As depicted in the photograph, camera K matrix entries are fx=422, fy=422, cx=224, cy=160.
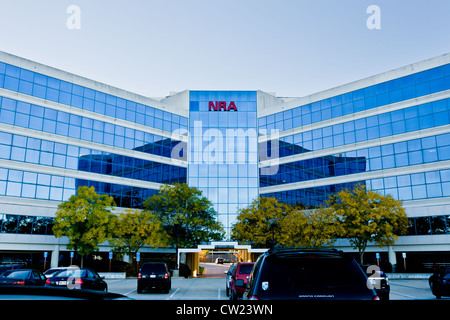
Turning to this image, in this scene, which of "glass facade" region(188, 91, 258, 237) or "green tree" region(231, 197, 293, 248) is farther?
"glass facade" region(188, 91, 258, 237)

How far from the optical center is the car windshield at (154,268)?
1008 inches

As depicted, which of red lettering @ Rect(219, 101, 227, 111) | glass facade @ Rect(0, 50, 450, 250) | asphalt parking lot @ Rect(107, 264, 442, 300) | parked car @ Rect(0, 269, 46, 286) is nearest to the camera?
parked car @ Rect(0, 269, 46, 286)

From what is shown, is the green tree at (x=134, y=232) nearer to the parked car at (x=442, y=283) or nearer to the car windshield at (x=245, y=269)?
the car windshield at (x=245, y=269)

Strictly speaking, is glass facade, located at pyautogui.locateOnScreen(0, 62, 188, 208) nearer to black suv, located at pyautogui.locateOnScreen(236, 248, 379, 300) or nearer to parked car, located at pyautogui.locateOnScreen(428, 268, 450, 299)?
parked car, located at pyautogui.locateOnScreen(428, 268, 450, 299)

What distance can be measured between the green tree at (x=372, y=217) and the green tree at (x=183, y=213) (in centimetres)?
1652

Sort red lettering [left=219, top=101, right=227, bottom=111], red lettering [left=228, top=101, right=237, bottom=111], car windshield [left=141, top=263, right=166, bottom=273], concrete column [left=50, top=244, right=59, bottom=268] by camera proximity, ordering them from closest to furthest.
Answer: car windshield [left=141, top=263, right=166, bottom=273]
concrete column [left=50, top=244, right=59, bottom=268]
red lettering [left=219, top=101, right=227, bottom=111]
red lettering [left=228, top=101, right=237, bottom=111]

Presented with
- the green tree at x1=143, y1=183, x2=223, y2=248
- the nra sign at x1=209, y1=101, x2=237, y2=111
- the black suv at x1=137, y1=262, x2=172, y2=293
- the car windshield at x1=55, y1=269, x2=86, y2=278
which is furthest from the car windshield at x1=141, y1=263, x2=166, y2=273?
the nra sign at x1=209, y1=101, x2=237, y2=111

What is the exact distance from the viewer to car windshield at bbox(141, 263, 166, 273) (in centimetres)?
2559

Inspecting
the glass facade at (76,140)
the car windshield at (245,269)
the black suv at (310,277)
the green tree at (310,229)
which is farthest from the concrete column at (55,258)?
the black suv at (310,277)

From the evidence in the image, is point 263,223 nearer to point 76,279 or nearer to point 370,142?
point 370,142

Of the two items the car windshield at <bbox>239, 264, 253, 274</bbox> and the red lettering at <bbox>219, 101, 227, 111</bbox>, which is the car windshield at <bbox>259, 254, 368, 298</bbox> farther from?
the red lettering at <bbox>219, 101, 227, 111</bbox>

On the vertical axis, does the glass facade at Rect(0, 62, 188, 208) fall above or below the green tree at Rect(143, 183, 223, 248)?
above

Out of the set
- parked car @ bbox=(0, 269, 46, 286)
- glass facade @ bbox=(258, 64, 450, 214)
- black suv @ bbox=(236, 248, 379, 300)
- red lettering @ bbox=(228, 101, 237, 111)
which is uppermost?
red lettering @ bbox=(228, 101, 237, 111)

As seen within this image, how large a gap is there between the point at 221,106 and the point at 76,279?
1810 inches
